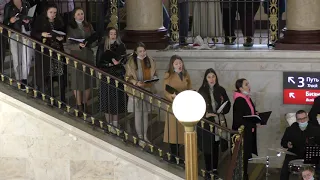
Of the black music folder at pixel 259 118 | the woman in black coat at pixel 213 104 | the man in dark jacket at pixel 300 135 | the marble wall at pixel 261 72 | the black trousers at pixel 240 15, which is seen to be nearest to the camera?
the woman in black coat at pixel 213 104

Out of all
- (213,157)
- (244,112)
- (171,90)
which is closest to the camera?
(171,90)

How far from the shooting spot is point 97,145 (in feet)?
44.1

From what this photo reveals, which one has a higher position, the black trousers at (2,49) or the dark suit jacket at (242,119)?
the black trousers at (2,49)

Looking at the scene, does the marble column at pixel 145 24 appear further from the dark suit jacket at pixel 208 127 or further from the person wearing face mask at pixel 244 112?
the dark suit jacket at pixel 208 127

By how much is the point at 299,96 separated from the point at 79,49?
149 inches

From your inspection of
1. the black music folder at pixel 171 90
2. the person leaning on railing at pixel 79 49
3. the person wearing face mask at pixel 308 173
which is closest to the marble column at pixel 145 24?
the person leaning on railing at pixel 79 49

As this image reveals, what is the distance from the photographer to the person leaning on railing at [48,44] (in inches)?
543

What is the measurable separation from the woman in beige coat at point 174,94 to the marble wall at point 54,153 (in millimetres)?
677

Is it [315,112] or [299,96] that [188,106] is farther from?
[299,96]

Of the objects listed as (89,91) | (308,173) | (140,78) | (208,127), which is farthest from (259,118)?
(89,91)

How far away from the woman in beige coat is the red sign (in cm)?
256

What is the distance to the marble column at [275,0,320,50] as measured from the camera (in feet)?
52.7

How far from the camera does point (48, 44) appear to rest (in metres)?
13.9

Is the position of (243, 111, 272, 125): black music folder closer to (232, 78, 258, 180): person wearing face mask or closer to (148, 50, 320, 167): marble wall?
(232, 78, 258, 180): person wearing face mask
